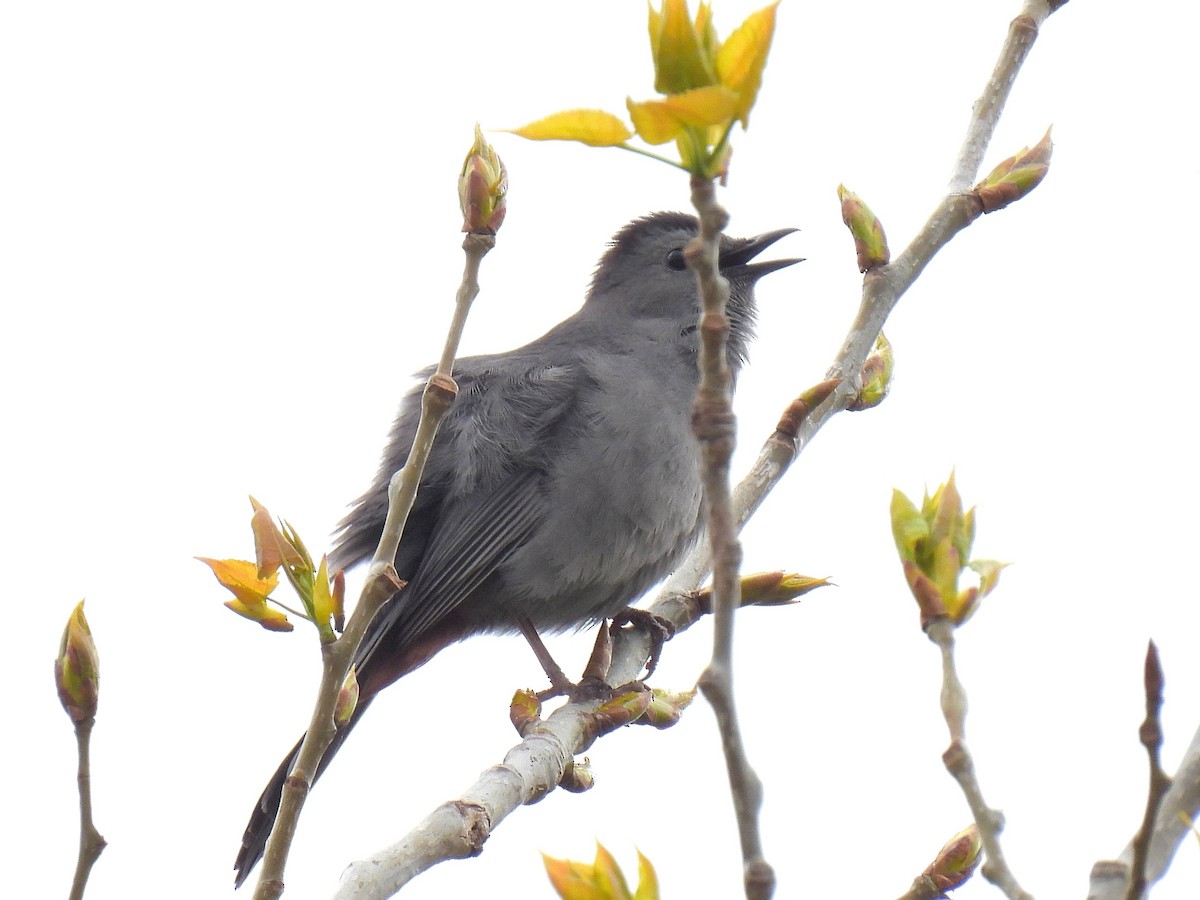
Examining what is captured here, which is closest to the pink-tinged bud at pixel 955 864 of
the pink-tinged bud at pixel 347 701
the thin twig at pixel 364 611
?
the pink-tinged bud at pixel 347 701

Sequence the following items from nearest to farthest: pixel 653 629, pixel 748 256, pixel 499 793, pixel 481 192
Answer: pixel 481 192 < pixel 499 793 < pixel 653 629 < pixel 748 256

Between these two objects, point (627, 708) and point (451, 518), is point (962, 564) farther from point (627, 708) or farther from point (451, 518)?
point (451, 518)

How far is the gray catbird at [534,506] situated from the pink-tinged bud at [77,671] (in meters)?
2.86

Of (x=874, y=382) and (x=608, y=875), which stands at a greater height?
(x=874, y=382)

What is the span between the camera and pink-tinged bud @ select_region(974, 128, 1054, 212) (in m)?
3.74

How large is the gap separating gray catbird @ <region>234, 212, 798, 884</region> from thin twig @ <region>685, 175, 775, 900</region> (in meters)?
3.62

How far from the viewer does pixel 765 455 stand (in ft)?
14.0

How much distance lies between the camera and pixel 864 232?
12.7 ft

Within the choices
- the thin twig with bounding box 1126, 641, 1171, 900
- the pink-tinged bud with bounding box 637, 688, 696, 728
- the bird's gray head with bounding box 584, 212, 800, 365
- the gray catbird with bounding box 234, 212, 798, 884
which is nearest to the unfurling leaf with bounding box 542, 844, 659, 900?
the thin twig with bounding box 1126, 641, 1171, 900

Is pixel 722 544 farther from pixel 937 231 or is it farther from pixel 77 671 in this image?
pixel 937 231

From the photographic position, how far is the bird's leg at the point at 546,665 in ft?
17.2

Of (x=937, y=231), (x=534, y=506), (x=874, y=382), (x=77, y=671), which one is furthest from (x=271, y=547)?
(x=534, y=506)

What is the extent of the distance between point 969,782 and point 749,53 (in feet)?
3.65

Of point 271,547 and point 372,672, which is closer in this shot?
point 271,547
